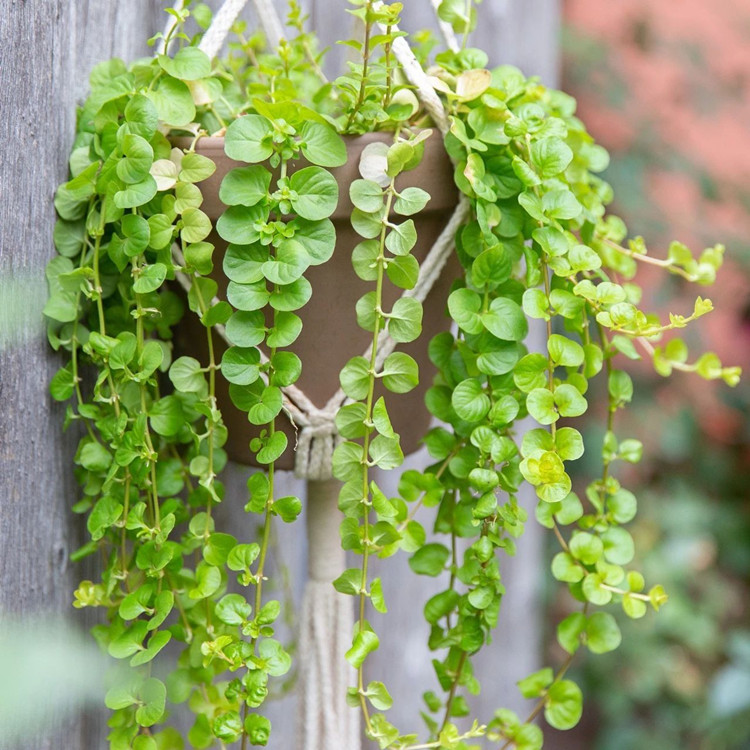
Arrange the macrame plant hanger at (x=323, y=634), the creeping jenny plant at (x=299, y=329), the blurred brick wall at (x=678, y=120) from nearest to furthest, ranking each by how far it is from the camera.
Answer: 1. the creeping jenny plant at (x=299, y=329)
2. the macrame plant hanger at (x=323, y=634)
3. the blurred brick wall at (x=678, y=120)

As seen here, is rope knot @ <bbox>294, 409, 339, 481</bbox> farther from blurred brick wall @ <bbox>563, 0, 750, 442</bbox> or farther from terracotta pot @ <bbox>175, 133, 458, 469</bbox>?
blurred brick wall @ <bbox>563, 0, 750, 442</bbox>

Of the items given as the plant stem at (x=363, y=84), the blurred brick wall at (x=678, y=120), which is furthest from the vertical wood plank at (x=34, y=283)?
the blurred brick wall at (x=678, y=120)

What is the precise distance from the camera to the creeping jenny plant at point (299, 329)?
560 mm

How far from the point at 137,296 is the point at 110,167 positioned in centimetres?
9

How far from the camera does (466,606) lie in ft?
2.00

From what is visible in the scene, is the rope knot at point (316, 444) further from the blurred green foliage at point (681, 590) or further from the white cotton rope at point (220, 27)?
the blurred green foliage at point (681, 590)

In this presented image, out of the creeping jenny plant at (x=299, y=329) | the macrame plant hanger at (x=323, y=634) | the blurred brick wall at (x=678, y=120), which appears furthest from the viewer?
the blurred brick wall at (x=678, y=120)

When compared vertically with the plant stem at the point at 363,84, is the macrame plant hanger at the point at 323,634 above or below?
below

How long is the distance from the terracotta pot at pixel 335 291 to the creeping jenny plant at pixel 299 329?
0.01m

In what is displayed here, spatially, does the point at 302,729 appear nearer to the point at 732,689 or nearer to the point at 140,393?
the point at 140,393

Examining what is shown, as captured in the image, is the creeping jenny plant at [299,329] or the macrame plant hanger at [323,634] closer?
the creeping jenny plant at [299,329]

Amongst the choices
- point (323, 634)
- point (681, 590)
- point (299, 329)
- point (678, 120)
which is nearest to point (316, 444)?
point (299, 329)

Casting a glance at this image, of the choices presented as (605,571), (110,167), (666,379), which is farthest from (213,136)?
(666,379)

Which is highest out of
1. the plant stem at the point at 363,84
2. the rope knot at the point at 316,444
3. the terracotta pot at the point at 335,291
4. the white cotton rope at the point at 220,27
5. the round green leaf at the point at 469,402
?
the white cotton rope at the point at 220,27
